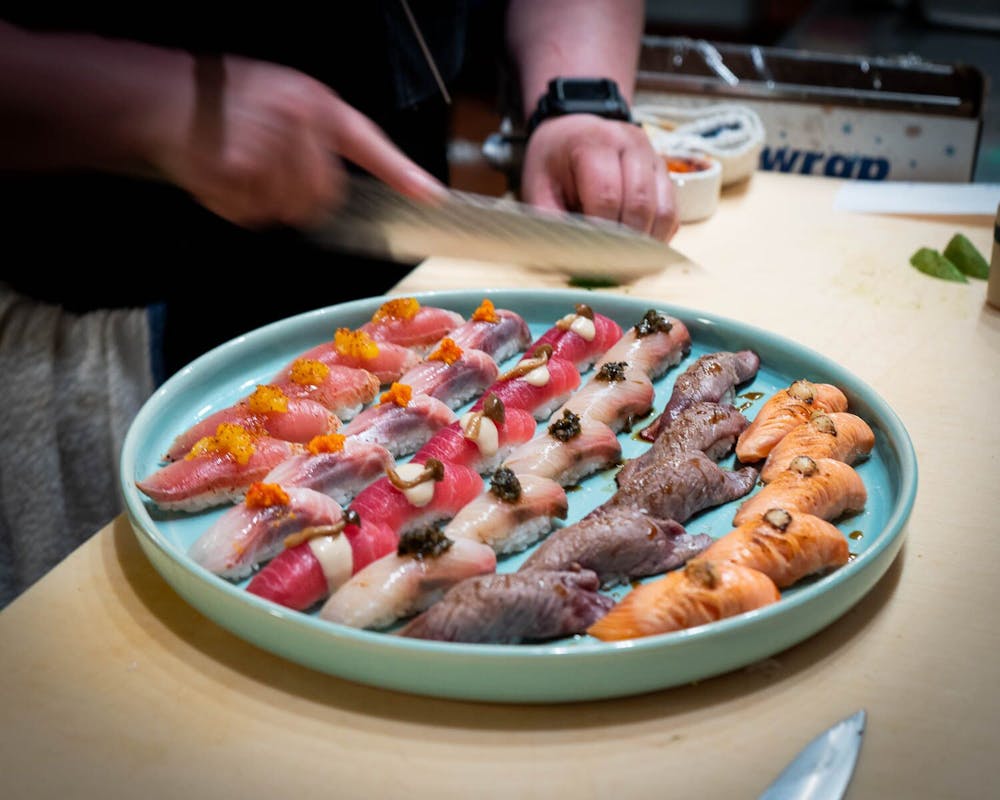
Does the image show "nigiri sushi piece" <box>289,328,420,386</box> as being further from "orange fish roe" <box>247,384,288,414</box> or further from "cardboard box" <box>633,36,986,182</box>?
"cardboard box" <box>633,36,986,182</box>

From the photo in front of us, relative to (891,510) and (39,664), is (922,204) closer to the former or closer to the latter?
(891,510)

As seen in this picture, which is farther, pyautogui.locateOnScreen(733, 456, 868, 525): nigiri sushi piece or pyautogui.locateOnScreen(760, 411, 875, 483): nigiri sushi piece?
pyautogui.locateOnScreen(760, 411, 875, 483): nigiri sushi piece

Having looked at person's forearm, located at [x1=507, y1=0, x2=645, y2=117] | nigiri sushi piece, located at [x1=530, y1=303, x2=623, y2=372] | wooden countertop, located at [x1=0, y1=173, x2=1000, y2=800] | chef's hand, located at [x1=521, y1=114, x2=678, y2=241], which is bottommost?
wooden countertop, located at [x1=0, y1=173, x2=1000, y2=800]

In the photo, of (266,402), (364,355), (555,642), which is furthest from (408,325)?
(555,642)

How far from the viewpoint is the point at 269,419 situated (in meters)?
1.54

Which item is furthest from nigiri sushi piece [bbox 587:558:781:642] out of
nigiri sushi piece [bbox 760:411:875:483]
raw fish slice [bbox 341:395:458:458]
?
raw fish slice [bbox 341:395:458:458]

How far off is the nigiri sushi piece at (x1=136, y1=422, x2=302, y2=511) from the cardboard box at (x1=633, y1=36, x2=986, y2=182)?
86.2 inches

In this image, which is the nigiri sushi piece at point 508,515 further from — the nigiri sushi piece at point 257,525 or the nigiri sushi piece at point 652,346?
the nigiri sushi piece at point 652,346

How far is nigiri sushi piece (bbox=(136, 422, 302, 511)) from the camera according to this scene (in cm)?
135

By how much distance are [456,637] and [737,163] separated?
1.98m

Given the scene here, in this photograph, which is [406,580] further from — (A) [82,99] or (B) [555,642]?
(A) [82,99]

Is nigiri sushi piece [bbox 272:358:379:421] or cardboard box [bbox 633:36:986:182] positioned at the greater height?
cardboard box [bbox 633:36:986:182]

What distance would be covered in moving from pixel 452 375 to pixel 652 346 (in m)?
0.36

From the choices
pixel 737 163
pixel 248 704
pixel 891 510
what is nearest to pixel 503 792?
pixel 248 704
